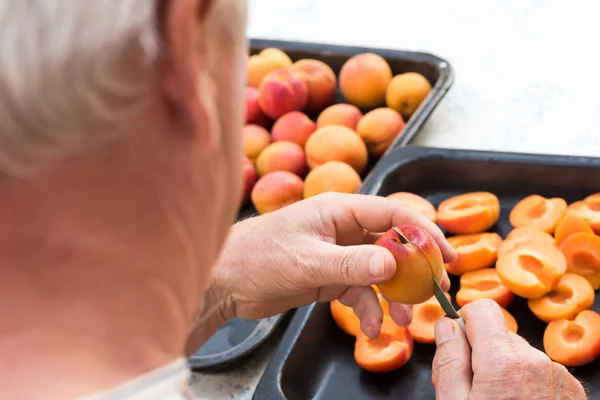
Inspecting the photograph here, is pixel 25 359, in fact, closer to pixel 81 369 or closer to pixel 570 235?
pixel 81 369

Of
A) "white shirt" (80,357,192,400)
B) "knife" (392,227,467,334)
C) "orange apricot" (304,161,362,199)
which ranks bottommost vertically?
"orange apricot" (304,161,362,199)

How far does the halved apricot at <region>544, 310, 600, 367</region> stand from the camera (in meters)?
0.83

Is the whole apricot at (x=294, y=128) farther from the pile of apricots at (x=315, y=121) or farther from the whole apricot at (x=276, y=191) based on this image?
the whole apricot at (x=276, y=191)

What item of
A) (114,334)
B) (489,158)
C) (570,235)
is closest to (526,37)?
(489,158)

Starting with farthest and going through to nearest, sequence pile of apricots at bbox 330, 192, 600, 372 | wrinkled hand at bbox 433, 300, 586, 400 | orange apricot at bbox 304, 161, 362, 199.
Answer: orange apricot at bbox 304, 161, 362, 199 < pile of apricots at bbox 330, 192, 600, 372 < wrinkled hand at bbox 433, 300, 586, 400

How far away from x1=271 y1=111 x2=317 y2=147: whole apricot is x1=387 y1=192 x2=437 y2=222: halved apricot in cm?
29

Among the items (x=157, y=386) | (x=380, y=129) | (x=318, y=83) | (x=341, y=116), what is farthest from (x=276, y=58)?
(x=157, y=386)

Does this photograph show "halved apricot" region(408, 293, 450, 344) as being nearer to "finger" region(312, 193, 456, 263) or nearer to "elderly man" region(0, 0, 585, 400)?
"finger" region(312, 193, 456, 263)

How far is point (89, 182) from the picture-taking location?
295mm

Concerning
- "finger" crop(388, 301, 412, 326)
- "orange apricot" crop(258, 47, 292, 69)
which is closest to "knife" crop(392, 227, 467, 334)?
"finger" crop(388, 301, 412, 326)

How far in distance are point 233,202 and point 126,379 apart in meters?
0.13

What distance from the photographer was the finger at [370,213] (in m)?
0.82

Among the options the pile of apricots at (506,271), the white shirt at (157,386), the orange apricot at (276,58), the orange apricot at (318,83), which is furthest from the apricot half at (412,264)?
the orange apricot at (276,58)

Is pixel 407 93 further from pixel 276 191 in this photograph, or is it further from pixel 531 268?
pixel 531 268
